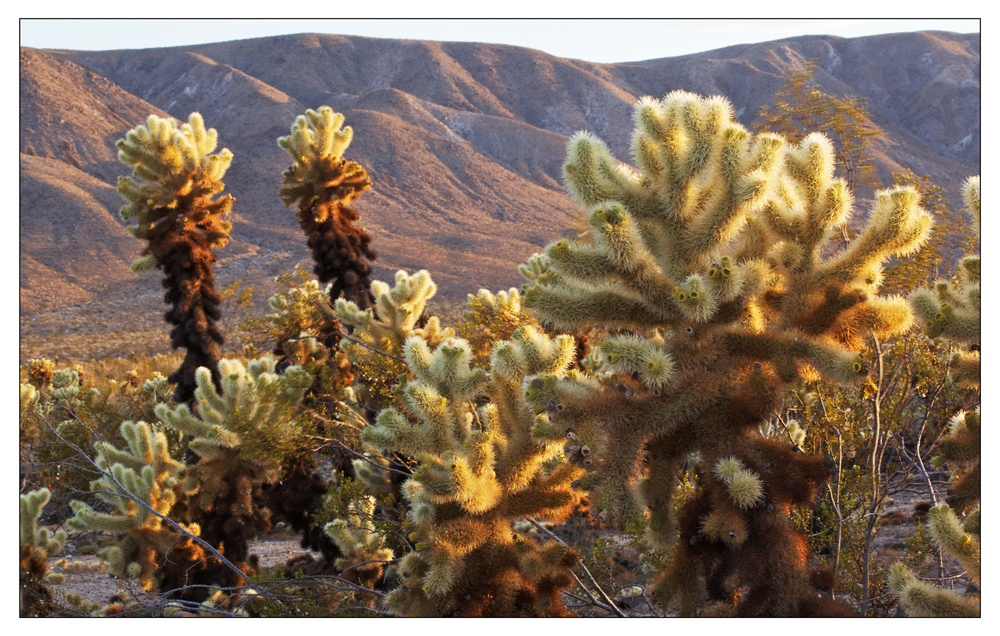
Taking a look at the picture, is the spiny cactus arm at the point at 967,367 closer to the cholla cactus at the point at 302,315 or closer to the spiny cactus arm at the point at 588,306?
the spiny cactus arm at the point at 588,306

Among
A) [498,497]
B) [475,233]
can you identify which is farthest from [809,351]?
[475,233]

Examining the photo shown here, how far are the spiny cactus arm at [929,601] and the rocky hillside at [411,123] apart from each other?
36.1m

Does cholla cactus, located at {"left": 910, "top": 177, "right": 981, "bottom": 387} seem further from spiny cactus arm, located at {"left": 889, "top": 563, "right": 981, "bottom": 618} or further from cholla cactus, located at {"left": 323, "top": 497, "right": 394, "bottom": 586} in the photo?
cholla cactus, located at {"left": 323, "top": 497, "right": 394, "bottom": 586}

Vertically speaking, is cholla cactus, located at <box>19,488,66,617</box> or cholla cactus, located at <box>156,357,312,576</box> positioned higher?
cholla cactus, located at <box>156,357,312,576</box>

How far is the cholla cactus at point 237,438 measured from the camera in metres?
6.39


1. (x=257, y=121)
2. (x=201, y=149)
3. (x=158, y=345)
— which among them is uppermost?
(x=257, y=121)

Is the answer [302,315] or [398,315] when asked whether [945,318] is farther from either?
[302,315]

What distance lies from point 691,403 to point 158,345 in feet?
87.7

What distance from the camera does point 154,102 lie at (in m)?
76.9

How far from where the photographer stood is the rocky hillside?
43.2 m

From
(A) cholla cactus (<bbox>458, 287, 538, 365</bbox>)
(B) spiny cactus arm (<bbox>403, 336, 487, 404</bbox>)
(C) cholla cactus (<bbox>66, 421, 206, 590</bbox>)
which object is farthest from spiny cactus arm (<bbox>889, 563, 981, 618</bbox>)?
(C) cholla cactus (<bbox>66, 421, 206, 590</bbox>)

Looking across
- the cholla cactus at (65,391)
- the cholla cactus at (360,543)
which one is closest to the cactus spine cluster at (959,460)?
the cholla cactus at (360,543)

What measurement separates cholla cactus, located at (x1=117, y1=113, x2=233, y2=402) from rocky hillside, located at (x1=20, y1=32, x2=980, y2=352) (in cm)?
2954
